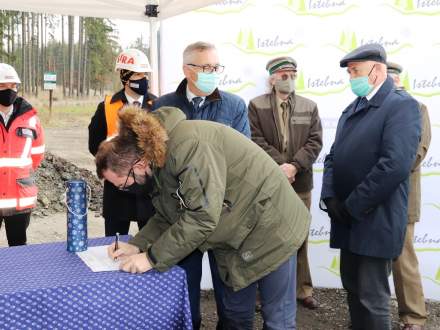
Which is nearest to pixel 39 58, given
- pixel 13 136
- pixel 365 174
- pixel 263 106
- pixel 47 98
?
pixel 47 98

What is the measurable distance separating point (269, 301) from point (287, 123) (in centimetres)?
155

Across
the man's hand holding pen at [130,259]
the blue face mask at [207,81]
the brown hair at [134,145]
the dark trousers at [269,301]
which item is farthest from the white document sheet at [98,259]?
the blue face mask at [207,81]

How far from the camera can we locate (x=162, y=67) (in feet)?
11.0

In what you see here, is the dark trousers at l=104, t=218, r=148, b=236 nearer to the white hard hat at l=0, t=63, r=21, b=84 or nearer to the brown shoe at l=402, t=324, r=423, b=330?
the white hard hat at l=0, t=63, r=21, b=84

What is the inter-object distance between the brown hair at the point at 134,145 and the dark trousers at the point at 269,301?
A: 2.22ft

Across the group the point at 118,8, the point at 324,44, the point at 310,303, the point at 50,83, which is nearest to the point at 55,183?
the point at 50,83

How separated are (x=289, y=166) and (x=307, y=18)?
42.1 inches

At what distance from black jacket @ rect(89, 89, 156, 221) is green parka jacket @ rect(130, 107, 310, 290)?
83 centimetres

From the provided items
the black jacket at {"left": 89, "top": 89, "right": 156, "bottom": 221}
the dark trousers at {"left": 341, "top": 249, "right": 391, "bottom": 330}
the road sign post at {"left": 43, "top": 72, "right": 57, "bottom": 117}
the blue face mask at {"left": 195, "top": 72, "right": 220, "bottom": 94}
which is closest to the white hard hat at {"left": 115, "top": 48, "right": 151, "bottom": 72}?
the black jacket at {"left": 89, "top": 89, "right": 156, "bottom": 221}

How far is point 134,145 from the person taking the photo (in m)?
1.54

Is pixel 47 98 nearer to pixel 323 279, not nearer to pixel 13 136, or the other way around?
pixel 13 136

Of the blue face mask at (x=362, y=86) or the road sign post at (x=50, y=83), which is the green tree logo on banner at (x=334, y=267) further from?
the road sign post at (x=50, y=83)

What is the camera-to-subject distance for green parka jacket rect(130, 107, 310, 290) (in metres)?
1.57

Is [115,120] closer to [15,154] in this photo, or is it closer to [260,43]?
[15,154]
